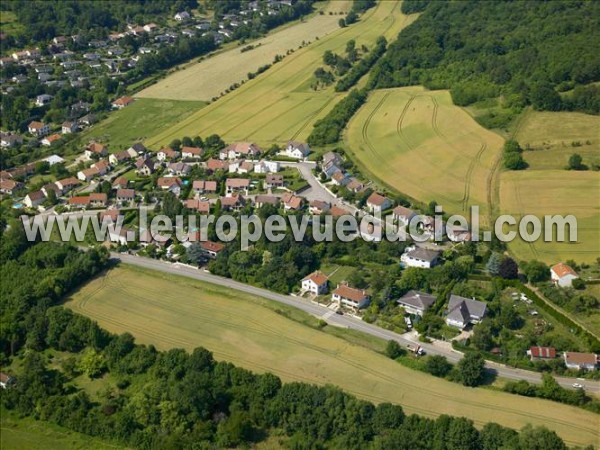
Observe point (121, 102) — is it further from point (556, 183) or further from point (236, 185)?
point (556, 183)

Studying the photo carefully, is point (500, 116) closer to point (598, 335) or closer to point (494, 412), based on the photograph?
point (598, 335)

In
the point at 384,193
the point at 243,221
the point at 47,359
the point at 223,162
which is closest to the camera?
the point at 47,359

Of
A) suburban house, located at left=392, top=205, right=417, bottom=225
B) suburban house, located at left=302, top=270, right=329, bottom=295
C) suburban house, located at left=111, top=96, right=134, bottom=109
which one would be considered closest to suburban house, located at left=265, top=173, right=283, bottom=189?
suburban house, located at left=392, top=205, right=417, bottom=225

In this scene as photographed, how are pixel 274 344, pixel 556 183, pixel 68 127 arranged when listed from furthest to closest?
pixel 68 127 → pixel 556 183 → pixel 274 344

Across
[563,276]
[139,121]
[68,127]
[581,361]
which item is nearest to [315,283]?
[563,276]

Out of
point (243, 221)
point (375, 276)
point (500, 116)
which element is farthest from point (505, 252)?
point (500, 116)

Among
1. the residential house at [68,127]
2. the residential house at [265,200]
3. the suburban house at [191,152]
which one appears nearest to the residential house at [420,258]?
the residential house at [265,200]

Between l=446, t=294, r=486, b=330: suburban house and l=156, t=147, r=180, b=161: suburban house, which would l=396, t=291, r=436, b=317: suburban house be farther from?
l=156, t=147, r=180, b=161: suburban house
